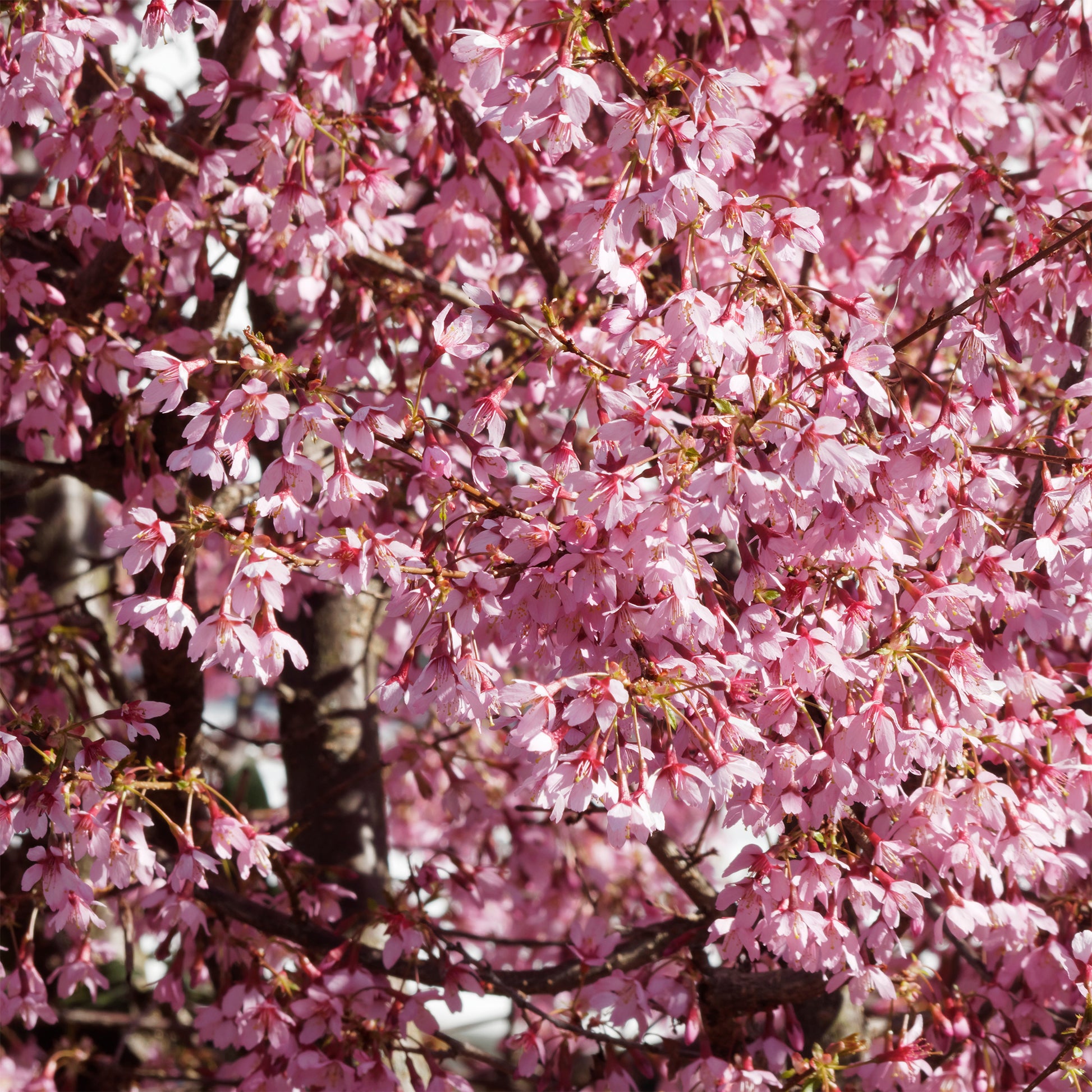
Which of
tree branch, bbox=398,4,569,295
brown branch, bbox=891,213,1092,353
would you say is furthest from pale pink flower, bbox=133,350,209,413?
brown branch, bbox=891,213,1092,353

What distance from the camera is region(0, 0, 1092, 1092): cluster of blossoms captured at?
1.77 m

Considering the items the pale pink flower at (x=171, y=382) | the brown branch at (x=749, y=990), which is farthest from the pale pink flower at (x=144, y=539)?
the brown branch at (x=749, y=990)

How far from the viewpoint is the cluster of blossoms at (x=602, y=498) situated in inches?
69.7

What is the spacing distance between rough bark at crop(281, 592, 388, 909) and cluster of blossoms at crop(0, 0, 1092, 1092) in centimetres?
3

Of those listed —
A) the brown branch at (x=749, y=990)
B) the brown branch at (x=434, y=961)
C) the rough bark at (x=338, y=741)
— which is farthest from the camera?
the rough bark at (x=338, y=741)

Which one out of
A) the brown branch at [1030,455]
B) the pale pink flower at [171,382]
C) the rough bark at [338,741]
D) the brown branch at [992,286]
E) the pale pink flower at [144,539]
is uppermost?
the brown branch at [992,286]

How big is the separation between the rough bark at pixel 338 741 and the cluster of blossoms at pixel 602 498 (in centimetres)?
3

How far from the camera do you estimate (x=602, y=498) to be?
1727mm

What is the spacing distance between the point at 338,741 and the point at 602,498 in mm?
2136

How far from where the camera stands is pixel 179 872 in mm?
2143

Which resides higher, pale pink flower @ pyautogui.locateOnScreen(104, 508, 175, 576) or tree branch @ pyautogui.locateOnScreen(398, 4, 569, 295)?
tree branch @ pyautogui.locateOnScreen(398, 4, 569, 295)

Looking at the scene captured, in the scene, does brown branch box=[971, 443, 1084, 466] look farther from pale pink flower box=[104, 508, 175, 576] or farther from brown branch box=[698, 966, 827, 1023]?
pale pink flower box=[104, 508, 175, 576]

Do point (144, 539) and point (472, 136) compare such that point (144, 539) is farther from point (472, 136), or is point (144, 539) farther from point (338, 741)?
point (338, 741)

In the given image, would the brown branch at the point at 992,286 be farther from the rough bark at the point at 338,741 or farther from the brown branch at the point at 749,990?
the rough bark at the point at 338,741
